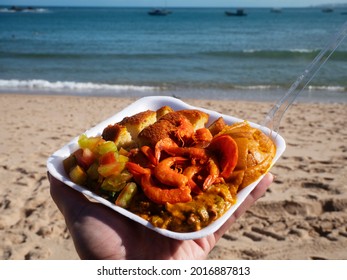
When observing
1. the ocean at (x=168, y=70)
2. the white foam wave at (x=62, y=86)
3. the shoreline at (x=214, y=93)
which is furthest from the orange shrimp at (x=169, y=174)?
the white foam wave at (x=62, y=86)

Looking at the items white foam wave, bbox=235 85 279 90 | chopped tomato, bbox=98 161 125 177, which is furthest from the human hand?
white foam wave, bbox=235 85 279 90

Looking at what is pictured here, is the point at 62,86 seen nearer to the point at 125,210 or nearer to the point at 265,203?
the point at 265,203

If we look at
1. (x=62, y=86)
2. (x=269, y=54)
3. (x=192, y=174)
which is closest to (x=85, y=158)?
(x=192, y=174)

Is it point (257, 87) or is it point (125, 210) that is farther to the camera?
point (257, 87)

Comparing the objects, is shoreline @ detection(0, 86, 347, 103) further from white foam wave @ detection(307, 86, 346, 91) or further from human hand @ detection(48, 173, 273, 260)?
human hand @ detection(48, 173, 273, 260)

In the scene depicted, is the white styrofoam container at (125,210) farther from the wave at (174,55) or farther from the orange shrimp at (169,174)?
the wave at (174,55)

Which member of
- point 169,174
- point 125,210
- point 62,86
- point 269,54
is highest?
point 169,174
